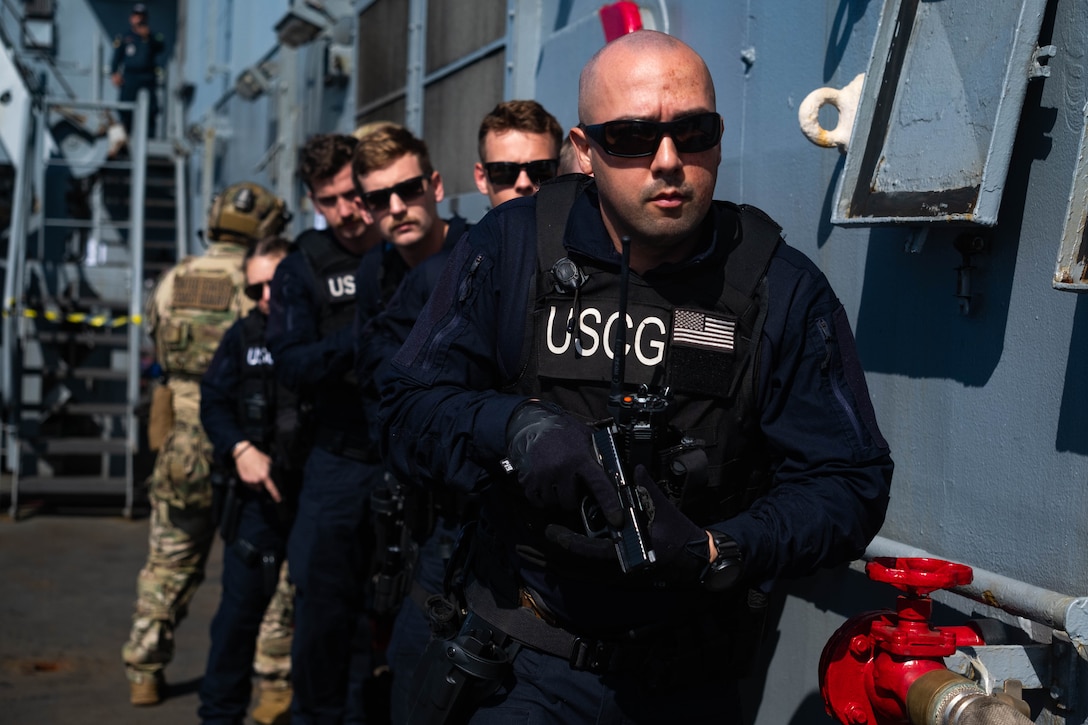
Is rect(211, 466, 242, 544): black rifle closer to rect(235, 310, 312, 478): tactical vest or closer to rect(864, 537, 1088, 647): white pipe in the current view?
rect(235, 310, 312, 478): tactical vest

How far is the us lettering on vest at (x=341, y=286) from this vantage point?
4.57 m

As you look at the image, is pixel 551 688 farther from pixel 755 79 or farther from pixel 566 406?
pixel 755 79

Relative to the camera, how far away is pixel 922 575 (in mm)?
2053

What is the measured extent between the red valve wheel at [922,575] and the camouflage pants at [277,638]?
3.44 meters

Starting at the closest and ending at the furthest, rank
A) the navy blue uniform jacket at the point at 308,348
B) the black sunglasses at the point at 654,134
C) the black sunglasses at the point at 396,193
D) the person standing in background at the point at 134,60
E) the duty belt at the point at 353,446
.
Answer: the black sunglasses at the point at 654,134, the black sunglasses at the point at 396,193, the navy blue uniform jacket at the point at 308,348, the duty belt at the point at 353,446, the person standing in background at the point at 134,60

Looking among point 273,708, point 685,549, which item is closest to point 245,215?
point 273,708

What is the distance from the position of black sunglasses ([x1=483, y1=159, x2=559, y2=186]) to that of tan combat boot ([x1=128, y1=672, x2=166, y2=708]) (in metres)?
2.98

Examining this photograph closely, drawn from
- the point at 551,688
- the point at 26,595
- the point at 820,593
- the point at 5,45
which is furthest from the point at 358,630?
the point at 5,45

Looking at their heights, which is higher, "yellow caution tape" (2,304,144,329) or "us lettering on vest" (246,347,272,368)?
"us lettering on vest" (246,347,272,368)

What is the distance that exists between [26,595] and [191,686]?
188cm

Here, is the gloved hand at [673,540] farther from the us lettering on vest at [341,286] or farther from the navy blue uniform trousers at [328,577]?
the us lettering on vest at [341,286]

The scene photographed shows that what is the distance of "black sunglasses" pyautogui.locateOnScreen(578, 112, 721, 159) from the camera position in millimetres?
2170

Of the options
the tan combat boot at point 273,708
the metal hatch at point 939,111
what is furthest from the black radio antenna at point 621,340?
the tan combat boot at point 273,708

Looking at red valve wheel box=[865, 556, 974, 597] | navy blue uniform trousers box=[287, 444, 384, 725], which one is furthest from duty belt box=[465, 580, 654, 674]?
navy blue uniform trousers box=[287, 444, 384, 725]
